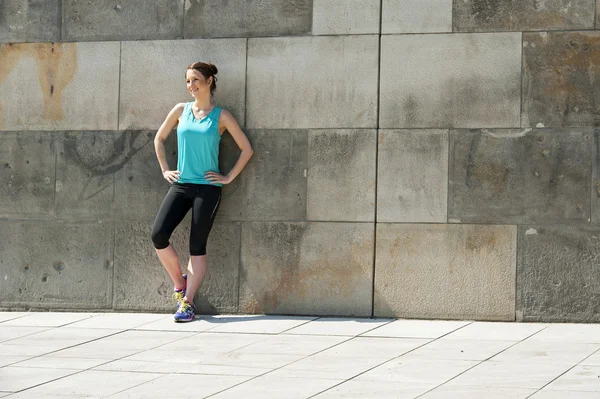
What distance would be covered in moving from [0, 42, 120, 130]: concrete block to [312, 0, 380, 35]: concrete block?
1944mm

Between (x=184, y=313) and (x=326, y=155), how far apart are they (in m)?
1.84

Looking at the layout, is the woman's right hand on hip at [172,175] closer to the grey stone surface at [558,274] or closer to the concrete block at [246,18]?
the concrete block at [246,18]

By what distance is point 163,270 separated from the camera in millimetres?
9695

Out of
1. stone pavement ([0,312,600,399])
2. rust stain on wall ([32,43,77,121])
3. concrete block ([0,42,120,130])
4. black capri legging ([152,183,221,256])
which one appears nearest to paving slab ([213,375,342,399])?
stone pavement ([0,312,600,399])

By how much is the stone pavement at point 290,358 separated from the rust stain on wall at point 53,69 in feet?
6.46

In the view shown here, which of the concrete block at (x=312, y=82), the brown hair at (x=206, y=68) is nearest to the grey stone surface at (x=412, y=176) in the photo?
the concrete block at (x=312, y=82)

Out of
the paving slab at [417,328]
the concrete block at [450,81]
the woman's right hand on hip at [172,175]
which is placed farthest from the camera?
the woman's right hand on hip at [172,175]

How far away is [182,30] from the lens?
967 centimetres

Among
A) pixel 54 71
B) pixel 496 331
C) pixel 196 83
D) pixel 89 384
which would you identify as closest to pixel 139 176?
pixel 196 83

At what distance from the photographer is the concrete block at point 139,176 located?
9.69 m

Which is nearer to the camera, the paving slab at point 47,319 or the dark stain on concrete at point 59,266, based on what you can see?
the paving slab at point 47,319

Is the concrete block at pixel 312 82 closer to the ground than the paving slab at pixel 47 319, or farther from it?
farther from it

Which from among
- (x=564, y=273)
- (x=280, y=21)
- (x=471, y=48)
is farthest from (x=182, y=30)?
(x=564, y=273)

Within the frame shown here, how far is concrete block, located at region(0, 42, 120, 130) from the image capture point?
987cm
